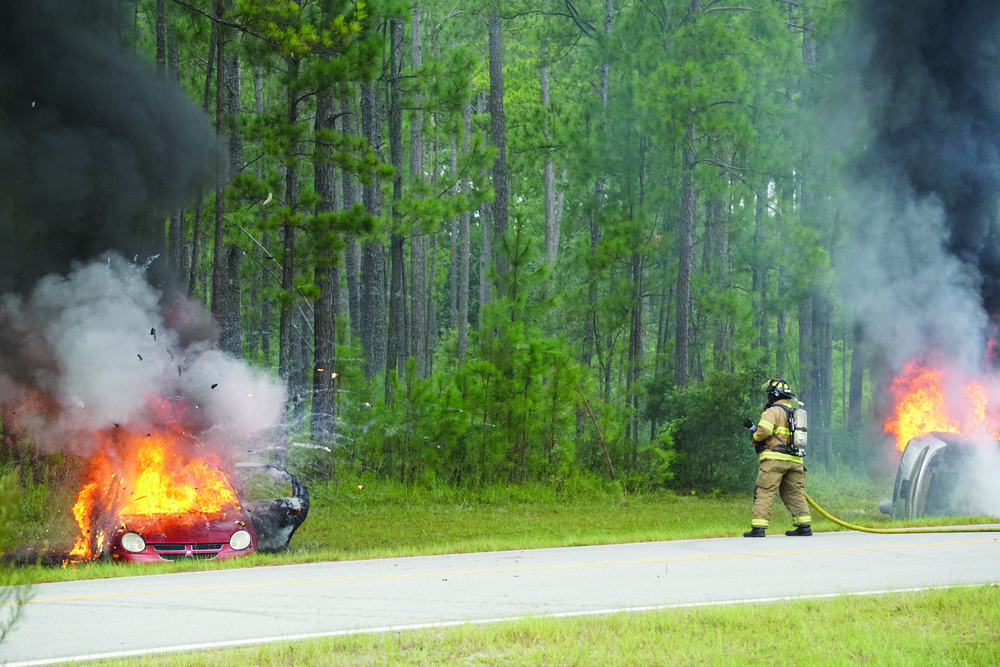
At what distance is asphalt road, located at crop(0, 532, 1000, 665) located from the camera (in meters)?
6.48

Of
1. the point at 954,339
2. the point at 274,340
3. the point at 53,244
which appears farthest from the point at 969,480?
the point at 274,340

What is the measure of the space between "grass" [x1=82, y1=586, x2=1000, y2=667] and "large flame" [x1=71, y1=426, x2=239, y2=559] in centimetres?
448

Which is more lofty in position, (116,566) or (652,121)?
(652,121)

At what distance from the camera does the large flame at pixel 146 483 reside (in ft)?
32.6

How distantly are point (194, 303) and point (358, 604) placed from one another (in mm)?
8566

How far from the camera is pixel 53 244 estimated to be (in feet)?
39.2

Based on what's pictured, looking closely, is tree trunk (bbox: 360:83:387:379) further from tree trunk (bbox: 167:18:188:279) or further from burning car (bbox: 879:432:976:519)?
burning car (bbox: 879:432:976:519)

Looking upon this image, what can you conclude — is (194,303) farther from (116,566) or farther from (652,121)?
(652,121)

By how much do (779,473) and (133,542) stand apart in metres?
6.82

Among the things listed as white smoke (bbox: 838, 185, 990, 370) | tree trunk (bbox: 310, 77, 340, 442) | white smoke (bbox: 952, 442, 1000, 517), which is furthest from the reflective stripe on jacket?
tree trunk (bbox: 310, 77, 340, 442)

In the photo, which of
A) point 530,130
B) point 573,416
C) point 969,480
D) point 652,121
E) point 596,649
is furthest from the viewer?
point 530,130

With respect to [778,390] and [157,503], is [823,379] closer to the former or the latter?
[778,390]

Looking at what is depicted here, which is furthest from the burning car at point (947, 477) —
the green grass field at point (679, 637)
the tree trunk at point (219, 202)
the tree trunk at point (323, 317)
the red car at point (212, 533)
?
the tree trunk at point (219, 202)

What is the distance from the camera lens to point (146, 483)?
10.1 meters
